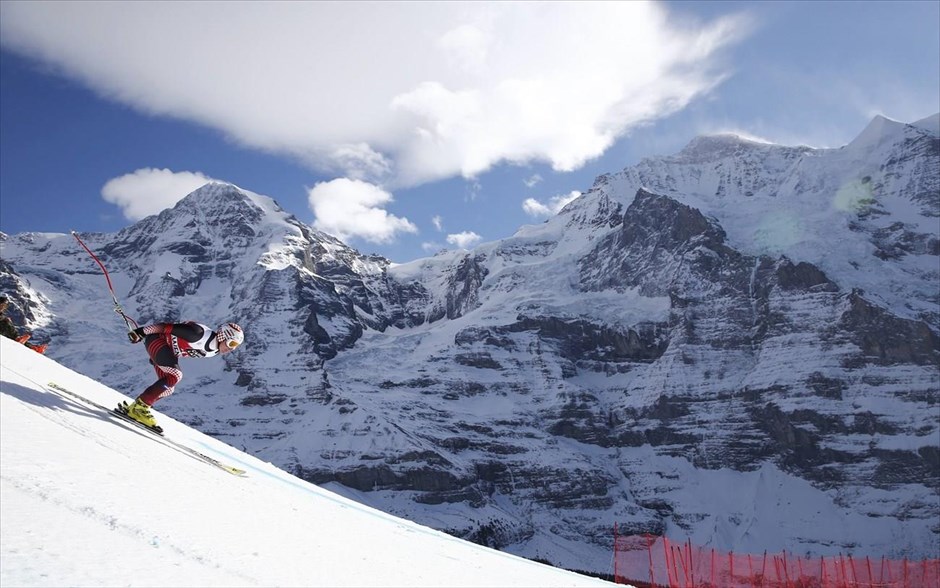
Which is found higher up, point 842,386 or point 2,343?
point 842,386

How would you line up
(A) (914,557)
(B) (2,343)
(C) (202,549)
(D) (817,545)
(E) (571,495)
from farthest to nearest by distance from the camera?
(E) (571,495) < (D) (817,545) < (A) (914,557) < (B) (2,343) < (C) (202,549)

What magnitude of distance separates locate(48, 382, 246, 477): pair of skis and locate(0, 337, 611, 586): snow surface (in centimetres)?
21

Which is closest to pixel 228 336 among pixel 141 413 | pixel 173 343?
pixel 173 343

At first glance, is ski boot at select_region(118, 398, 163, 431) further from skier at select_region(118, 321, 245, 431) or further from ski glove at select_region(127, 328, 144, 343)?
ski glove at select_region(127, 328, 144, 343)

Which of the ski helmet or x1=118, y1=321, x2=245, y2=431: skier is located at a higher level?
the ski helmet

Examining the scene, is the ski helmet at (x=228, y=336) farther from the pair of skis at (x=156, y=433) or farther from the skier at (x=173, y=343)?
the pair of skis at (x=156, y=433)

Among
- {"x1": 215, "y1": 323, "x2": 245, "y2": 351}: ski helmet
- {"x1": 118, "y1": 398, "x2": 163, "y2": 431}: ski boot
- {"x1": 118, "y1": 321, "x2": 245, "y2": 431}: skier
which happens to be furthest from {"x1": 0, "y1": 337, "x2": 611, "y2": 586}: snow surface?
{"x1": 215, "y1": 323, "x2": 245, "y2": 351}: ski helmet

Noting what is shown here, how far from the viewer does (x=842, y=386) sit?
656 ft

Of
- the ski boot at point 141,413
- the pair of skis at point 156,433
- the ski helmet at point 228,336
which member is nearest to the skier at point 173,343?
the ski helmet at point 228,336

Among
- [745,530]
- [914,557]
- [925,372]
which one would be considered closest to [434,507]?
[745,530]

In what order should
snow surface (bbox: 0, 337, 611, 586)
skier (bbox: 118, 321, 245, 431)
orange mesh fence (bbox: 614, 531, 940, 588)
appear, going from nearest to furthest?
snow surface (bbox: 0, 337, 611, 586) < skier (bbox: 118, 321, 245, 431) < orange mesh fence (bbox: 614, 531, 940, 588)

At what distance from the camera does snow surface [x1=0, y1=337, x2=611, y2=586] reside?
402 centimetres

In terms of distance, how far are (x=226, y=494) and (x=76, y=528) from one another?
2.50 metres

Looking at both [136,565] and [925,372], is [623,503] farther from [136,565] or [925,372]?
[136,565]
